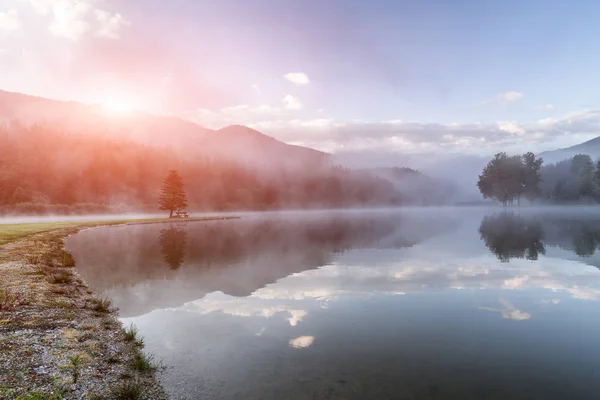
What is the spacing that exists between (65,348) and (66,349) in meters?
0.14

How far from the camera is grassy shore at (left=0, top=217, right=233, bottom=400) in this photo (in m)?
11.5

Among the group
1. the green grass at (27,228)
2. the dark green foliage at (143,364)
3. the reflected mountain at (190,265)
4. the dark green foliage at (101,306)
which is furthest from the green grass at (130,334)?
the green grass at (27,228)

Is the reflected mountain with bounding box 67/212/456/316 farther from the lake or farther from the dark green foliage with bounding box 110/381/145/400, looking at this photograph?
the dark green foliage with bounding box 110/381/145/400

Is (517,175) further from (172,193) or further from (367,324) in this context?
(367,324)

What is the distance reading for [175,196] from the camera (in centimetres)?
13675

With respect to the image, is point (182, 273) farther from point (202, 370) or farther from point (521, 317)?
point (521, 317)

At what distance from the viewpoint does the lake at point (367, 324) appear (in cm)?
1307

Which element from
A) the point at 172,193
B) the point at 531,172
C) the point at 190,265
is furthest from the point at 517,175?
the point at 190,265

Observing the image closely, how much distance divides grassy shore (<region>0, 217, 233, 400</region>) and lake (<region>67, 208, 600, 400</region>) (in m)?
1.06

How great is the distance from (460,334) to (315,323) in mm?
7208

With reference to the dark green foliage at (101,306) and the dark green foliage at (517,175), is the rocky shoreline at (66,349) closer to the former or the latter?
the dark green foliage at (101,306)

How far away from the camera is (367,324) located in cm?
1930

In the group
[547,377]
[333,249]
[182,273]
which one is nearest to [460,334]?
[547,377]

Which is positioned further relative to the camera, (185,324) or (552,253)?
(552,253)
